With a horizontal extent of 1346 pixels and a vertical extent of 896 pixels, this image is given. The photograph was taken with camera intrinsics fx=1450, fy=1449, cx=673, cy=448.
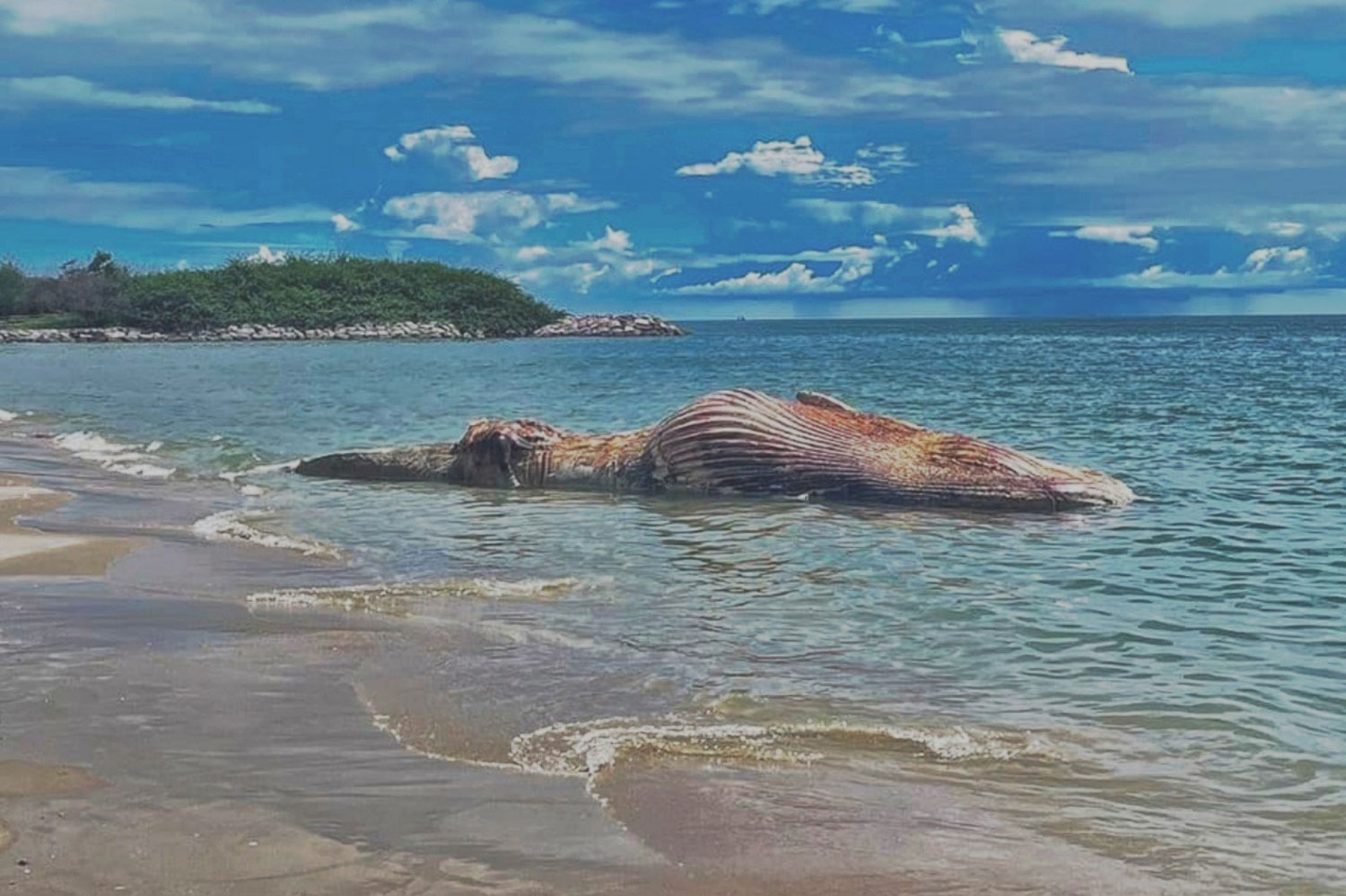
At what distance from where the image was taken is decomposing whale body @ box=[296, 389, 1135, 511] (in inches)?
461

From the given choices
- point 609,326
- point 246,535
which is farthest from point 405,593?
point 609,326

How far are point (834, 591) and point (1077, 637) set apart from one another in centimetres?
169

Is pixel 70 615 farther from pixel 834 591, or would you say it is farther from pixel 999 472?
pixel 999 472

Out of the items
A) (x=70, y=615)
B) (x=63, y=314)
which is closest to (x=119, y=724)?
(x=70, y=615)

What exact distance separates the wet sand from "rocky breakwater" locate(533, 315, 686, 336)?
385ft

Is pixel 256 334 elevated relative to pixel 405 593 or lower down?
elevated

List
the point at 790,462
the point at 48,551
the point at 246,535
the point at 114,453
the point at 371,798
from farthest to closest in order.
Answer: the point at 114,453 → the point at 790,462 → the point at 246,535 → the point at 48,551 → the point at 371,798

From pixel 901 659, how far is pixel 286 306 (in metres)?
112

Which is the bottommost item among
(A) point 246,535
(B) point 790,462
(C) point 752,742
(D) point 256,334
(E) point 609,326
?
(C) point 752,742

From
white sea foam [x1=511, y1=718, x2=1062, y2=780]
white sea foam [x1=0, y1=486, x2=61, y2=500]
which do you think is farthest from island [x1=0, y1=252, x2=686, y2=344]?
white sea foam [x1=511, y1=718, x2=1062, y2=780]

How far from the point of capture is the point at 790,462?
12375mm

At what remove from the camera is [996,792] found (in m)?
4.93

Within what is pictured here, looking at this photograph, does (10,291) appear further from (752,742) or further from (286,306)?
(752,742)

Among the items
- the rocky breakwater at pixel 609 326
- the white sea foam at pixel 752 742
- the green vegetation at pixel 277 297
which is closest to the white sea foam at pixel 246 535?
the white sea foam at pixel 752 742
